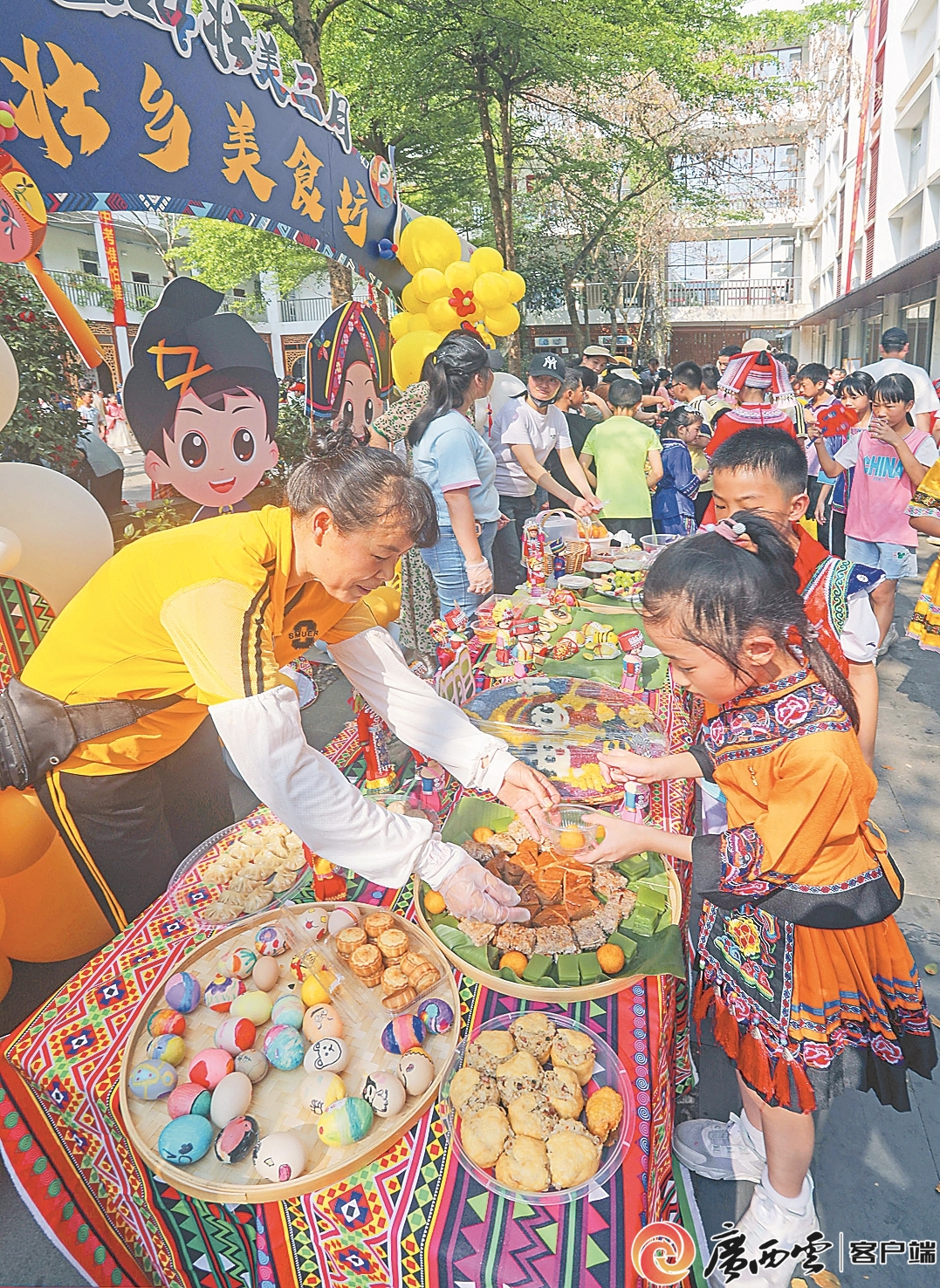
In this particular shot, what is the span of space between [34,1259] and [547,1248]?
1373mm

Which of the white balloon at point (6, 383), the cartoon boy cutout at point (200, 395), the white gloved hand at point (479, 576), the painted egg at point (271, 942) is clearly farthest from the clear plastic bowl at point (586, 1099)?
the cartoon boy cutout at point (200, 395)

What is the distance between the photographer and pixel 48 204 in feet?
7.50

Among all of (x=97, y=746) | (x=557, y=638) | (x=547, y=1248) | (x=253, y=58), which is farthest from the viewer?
(x=557, y=638)

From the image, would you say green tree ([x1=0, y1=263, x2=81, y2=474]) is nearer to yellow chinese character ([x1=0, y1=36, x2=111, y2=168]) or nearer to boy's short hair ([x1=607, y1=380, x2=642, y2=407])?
yellow chinese character ([x1=0, y1=36, x2=111, y2=168])

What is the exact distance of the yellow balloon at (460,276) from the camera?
4.62 metres

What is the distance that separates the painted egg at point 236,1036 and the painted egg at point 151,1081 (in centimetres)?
9

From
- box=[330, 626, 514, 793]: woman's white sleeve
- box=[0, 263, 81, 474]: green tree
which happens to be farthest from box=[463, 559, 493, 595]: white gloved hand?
box=[0, 263, 81, 474]: green tree

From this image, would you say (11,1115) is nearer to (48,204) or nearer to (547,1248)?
(547,1248)

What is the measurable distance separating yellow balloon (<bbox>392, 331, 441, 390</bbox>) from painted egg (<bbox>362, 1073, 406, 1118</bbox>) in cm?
423

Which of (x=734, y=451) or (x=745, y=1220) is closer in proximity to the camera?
(x=745, y=1220)

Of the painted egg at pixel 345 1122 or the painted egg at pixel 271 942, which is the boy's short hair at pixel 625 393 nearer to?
the painted egg at pixel 271 942

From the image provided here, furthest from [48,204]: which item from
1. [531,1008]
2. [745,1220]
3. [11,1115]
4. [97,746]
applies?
[745,1220]

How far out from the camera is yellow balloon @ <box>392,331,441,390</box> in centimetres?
473

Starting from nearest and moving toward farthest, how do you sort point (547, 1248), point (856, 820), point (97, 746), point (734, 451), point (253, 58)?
point (547, 1248) < point (856, 820) < point (97, 746) < point (734, 451) < point (253, 58)
